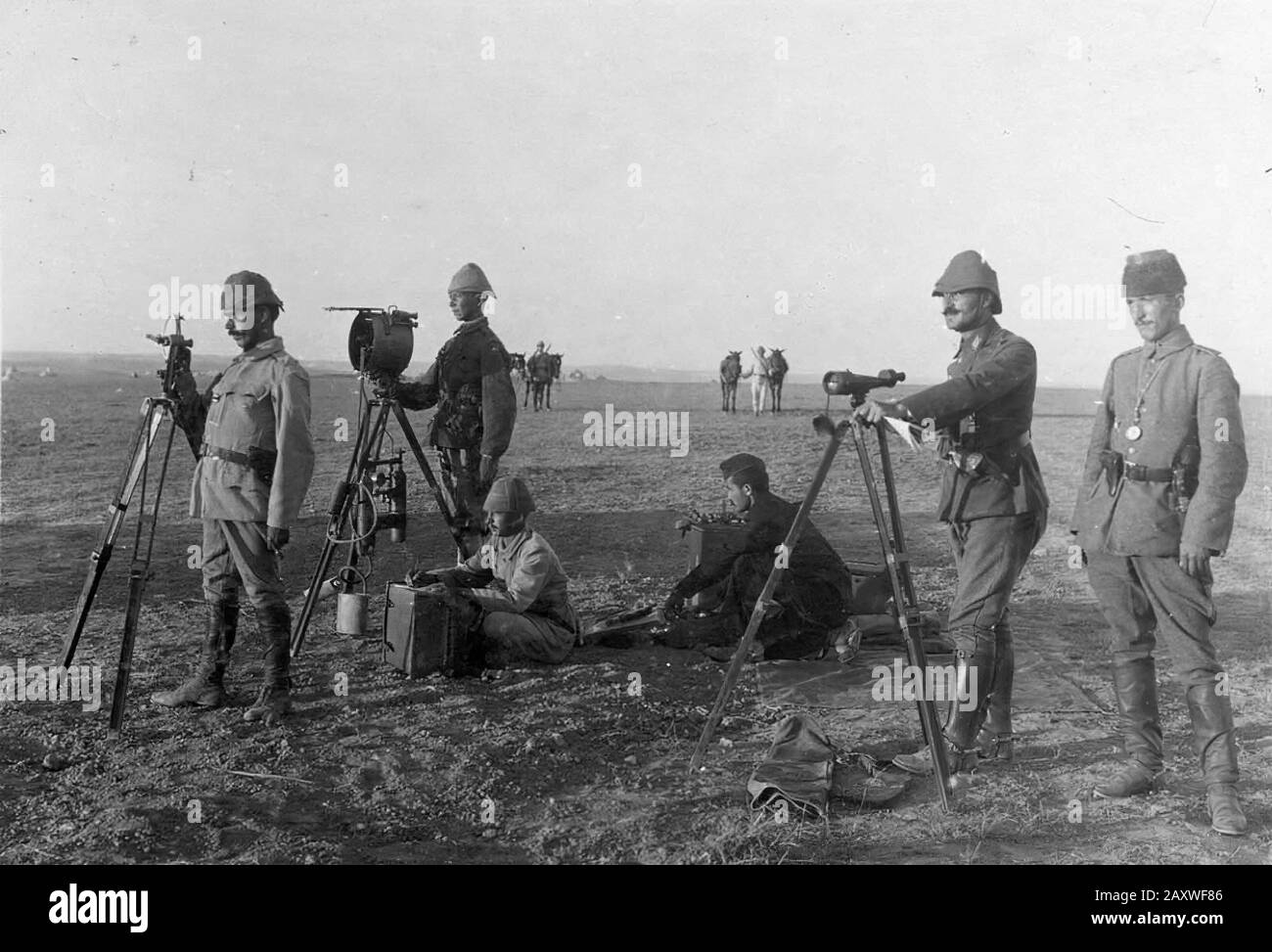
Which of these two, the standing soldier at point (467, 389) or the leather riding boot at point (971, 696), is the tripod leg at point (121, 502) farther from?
the leather riding boot at point (971, 696)

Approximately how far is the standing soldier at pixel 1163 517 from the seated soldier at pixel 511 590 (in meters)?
2.97

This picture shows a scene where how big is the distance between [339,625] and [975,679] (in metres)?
3.62

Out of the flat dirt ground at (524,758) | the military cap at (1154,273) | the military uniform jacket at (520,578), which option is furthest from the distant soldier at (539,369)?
the military cap at (1154,273)

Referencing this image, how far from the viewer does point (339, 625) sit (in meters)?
6.29

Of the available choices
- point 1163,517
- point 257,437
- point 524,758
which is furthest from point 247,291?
point 1163,517

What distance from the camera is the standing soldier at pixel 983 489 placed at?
14.9 ft

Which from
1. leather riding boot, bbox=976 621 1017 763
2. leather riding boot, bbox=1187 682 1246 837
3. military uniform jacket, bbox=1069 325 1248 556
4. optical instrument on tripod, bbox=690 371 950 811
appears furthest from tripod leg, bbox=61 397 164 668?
leather riding boot, bbox=1187 682 1246 837

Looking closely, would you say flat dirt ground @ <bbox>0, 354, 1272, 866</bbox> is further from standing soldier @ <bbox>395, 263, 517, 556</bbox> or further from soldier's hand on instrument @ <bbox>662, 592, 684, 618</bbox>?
standing soldier @ <bbox>395, 263, 517, 556</bbox>

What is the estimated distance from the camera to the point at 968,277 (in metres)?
4.56

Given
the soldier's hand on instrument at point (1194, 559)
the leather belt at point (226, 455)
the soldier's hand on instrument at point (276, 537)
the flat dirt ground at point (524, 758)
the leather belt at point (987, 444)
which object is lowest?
the flat dirt ground at point (524, 758)

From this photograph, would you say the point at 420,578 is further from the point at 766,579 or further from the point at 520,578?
the point at 766,579

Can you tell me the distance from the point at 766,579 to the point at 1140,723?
250cm

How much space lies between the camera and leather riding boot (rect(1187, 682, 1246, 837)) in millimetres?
4109

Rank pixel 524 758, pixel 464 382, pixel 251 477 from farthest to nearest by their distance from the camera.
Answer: pixel 464 382 → pixel 251 477 → pixel 524 758
